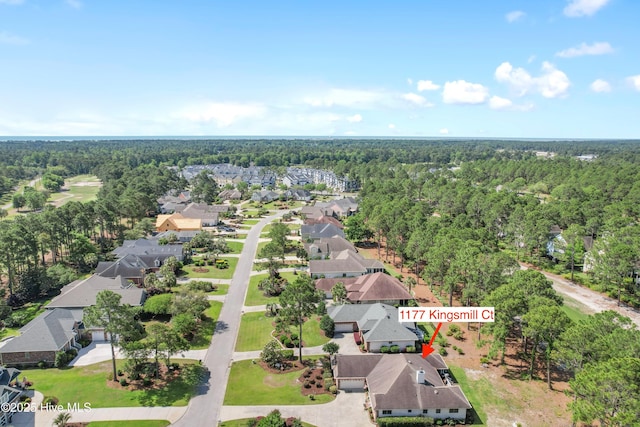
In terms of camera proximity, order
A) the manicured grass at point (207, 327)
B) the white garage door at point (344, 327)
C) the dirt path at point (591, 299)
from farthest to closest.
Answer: the dirt path at point (591, 299) < the white garage door at point (344, 327) < the manicured grass at point (207, 327)

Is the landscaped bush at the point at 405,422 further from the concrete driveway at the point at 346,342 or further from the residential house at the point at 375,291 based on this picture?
the residential house at the point at 375,291

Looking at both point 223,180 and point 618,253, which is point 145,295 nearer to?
point 618,253

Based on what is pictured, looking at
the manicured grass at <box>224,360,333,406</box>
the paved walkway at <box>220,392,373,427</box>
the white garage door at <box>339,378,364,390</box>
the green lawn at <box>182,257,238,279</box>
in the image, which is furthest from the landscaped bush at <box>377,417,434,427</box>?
the green lawn at <box>182,257,238,279</box>

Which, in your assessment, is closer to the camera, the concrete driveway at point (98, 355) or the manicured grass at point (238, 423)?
the manicured grass at point (238, 423)

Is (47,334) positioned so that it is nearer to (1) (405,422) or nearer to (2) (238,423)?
(2) (238,423)

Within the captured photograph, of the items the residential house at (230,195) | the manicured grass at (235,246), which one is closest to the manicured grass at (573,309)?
the manicured grass at (235,246)

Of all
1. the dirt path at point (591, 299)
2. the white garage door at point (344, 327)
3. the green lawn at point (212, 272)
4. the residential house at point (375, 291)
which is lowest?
the dirt path at point (591, 299)

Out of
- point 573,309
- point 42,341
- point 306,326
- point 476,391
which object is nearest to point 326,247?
point 306,326
